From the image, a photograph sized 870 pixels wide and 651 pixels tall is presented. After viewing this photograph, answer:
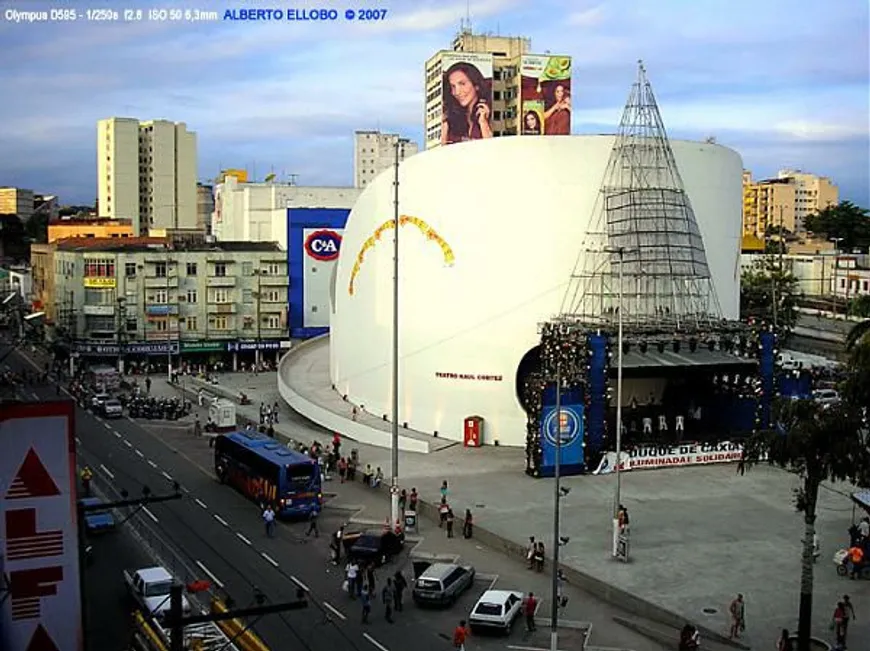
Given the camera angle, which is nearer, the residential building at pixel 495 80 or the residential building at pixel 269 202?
the residential building at pixel 269 202

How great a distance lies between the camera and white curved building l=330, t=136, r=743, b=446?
46.1 meters

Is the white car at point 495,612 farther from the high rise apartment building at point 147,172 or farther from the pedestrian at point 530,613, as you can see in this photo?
the high rise apartment building at point 147,172

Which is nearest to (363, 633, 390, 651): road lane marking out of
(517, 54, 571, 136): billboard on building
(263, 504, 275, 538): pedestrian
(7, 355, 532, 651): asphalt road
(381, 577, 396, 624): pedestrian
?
(7, 355, 532, 651): asphalt road

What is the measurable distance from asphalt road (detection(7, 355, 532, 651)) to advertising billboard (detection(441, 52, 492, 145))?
73.3 m

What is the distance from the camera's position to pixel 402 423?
4900cm

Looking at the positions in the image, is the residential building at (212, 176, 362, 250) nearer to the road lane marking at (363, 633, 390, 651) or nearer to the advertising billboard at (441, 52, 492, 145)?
the advertising billboard at (441, 52, 492, 145)

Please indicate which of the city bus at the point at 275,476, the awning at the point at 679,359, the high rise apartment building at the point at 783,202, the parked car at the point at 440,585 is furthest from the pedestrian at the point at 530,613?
the high rise apartment building at the point at 783,202

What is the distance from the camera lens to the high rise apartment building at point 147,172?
14125 centimetres

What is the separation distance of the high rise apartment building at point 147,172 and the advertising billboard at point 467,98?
46797 mm

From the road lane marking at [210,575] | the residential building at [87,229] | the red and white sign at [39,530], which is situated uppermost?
the residential building at [87,229]

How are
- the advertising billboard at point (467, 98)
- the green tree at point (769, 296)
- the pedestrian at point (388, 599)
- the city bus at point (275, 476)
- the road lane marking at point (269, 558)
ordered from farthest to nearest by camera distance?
the advertising billboard at point (467, 98) → the green tree at point (769, 296) → the city bus at point (275, 476) → the road lane marking at point (269, 558) → the pedestrian at point (388, 599)

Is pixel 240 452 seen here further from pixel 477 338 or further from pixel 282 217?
pixel 282 217

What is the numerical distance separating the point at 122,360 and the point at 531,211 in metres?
35.8

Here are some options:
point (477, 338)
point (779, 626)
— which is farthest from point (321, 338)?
point (779, 626)
